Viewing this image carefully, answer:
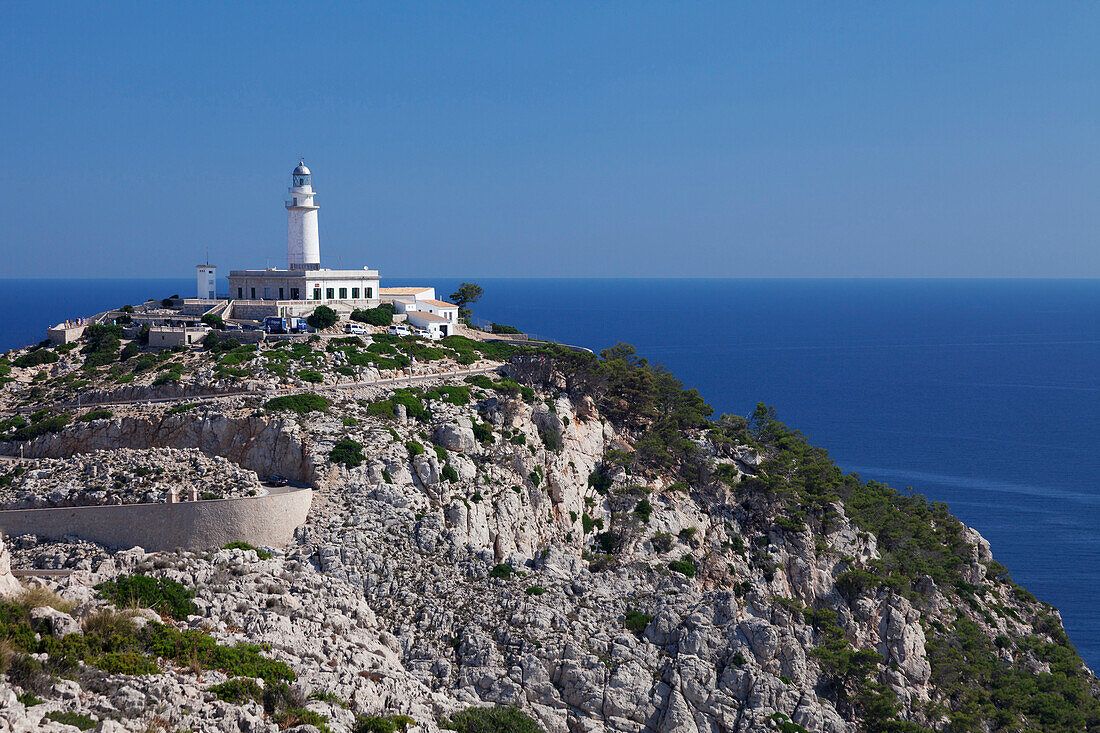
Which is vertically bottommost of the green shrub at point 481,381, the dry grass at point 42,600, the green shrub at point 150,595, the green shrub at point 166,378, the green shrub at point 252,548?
the green shrub at point 252,548

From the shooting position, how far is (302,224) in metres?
70.1

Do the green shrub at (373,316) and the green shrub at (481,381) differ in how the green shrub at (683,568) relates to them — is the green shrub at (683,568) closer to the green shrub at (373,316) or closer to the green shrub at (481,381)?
the green shrub at (481,381)

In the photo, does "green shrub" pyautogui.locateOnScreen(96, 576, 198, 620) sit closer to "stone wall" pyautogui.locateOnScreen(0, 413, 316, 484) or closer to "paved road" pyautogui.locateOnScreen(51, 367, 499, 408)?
"stone wall" pyautogui.locateOnScreen(0, 413, 316, 484)

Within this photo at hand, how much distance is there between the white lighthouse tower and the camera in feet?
229

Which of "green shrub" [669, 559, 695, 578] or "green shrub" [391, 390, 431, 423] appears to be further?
"green shrub" [391, 390, 431, 423]

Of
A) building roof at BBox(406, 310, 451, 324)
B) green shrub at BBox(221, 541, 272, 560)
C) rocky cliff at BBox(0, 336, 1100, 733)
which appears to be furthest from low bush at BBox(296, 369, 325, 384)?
building roof at BBox(406, 310, 451, 324)

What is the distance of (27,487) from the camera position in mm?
42219

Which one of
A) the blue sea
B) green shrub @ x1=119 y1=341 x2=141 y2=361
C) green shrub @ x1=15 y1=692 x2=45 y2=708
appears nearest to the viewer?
green shrub @ x1=15 y1=692 x2=45 y2=708

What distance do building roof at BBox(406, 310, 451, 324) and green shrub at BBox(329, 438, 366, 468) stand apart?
77.4ft

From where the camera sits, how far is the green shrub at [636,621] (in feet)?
134

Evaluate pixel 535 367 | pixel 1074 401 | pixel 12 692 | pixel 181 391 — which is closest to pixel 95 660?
pixel 12 692

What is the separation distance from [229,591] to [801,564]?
31291 mm

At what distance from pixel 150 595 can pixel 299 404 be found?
19240 millimetres

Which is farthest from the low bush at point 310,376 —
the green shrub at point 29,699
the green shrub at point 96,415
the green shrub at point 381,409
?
the green shrub at point 29,699
